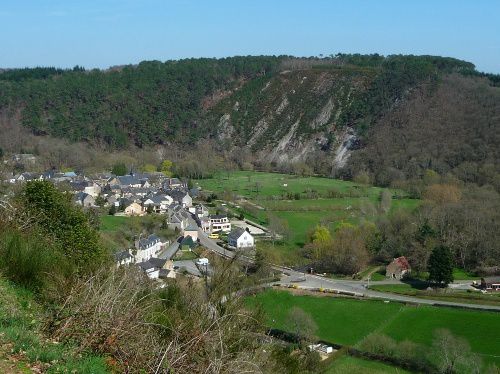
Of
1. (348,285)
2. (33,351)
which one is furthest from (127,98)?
(33,351)

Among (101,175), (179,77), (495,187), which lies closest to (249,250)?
(495,187)

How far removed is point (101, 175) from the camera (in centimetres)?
4509

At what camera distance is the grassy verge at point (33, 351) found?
173 inches

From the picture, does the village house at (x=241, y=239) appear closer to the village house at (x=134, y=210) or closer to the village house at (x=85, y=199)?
the village house at (x=134, y=210)

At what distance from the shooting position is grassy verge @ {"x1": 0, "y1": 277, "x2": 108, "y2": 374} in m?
4.39

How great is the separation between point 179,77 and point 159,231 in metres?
48.3

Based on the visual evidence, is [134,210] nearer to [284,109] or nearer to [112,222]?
[112,222]

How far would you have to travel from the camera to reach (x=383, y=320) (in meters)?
18.9

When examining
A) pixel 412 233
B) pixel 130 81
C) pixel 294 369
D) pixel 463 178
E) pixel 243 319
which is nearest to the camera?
pixel 243 319

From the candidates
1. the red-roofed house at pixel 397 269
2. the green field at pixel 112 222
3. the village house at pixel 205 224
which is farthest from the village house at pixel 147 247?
the red-roofed house at pixel 397 269

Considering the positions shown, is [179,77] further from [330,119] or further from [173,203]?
[173,203]

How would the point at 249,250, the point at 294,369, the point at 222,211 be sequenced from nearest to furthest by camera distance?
the point at 294,369
the point at 249,250
the point at 222,211

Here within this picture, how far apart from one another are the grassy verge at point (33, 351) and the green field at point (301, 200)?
2178 cm

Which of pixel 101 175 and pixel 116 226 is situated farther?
pixel 101 175
